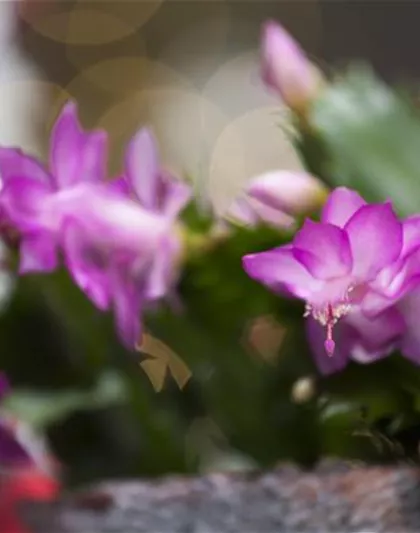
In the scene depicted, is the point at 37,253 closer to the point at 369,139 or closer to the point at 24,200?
the point at 24,200

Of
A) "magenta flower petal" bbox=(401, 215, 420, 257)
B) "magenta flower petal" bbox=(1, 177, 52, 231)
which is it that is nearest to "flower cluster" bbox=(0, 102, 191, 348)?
"magenta flower petal" bbox=(1, 177, 52, 231)

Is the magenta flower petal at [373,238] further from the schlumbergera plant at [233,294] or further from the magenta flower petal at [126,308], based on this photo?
the magenta flower petal at [126,308]

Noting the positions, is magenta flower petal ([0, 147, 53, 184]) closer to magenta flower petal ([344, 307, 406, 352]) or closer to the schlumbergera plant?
the schlumbergera plant

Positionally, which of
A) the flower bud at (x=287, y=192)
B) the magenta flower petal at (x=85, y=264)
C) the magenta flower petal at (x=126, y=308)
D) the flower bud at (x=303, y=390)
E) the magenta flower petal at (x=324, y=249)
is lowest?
the flower bud at (x=303, y=390)

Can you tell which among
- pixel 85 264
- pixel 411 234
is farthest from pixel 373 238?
pixel 85 264

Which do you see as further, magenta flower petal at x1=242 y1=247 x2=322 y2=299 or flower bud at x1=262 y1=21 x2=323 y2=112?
flower bud at x1=262 y1=21 x2=323 y2=112

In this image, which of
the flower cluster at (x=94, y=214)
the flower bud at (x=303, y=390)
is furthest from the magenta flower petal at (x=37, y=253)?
the flower bud at (x=303, y=390)
